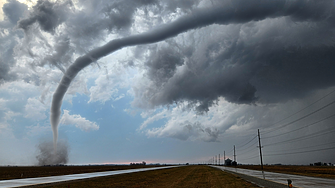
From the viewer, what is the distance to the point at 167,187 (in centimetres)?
3030

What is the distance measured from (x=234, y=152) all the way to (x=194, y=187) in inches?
7101

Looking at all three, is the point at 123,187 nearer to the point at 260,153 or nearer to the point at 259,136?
the point at 260,153

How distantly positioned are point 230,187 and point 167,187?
8.74m

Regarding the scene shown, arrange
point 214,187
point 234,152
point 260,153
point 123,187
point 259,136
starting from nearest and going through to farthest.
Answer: point 214,187 → point 123,187 → point 260,153 → point 259,136 → point 234,152

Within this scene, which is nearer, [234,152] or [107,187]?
[107,187]

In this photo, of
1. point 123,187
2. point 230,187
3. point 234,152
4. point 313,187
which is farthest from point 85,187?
point 234,152

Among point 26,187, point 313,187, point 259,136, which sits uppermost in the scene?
point 259,136

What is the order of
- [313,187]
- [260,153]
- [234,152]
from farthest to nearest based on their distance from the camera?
[234,152] → [260,153] → [313,187]

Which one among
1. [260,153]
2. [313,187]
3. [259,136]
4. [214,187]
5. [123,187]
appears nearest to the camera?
[313,187]

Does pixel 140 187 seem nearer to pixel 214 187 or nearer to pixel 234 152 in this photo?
pixel 214 187

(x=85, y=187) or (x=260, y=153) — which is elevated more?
(x=260, y=153)

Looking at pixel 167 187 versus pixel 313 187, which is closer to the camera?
pixel 313 187

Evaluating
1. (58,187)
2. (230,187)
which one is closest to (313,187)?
(230,187)

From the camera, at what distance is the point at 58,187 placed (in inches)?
1160
